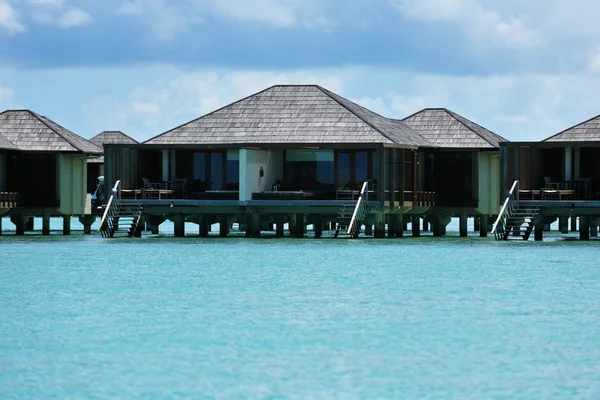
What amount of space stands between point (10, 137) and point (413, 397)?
3631 cm

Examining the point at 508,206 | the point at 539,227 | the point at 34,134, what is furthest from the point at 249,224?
the point at 539,227

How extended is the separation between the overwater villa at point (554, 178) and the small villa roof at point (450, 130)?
3781mm

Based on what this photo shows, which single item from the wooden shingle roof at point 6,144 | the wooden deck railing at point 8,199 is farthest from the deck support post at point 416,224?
the wooden shingle roof at point 6,144

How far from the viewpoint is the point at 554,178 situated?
47.4 metres

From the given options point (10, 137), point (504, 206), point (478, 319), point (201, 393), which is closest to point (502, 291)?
point (478, 319)

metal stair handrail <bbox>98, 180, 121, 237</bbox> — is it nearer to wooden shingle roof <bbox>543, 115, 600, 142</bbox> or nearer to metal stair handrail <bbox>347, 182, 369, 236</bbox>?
metal stair handrail <bbox>347, 182, 369, 236</bbox>

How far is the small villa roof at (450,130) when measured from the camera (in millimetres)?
51406

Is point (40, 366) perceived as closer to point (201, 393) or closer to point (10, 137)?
point (201, 393)

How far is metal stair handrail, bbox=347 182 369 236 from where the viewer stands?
4509cm

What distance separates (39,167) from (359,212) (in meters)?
12.4

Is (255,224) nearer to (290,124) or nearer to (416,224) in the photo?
(290,124)

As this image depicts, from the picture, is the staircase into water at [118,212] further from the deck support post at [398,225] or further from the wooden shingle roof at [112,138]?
the wooden shingle roof at [112,138]

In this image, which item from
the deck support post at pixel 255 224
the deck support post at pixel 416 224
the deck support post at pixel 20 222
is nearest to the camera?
the deck support post at pixel 255 224

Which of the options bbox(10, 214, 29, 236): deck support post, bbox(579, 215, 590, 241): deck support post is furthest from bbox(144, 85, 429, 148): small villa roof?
bbox(10, 214, 29, 236): deck support post
